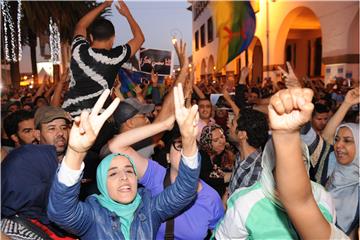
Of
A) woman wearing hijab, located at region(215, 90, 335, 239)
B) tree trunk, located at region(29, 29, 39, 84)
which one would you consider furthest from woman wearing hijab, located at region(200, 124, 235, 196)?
tree trunk, located at region(29, 29, 39, 84)

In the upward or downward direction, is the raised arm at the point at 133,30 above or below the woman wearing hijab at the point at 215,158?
above

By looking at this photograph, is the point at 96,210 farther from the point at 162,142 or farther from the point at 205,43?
the point at 205,43

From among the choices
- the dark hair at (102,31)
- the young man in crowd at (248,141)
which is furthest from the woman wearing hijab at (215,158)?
the dark hair at (102,31)

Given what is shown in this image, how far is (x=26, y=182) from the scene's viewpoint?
193 centimetres

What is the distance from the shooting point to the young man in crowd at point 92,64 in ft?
10.0

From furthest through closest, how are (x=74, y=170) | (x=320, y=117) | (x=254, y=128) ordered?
(x=320, y=117) → (x=254, y=128) → (x=74, y=170)

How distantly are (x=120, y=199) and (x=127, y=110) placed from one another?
1.31 meters

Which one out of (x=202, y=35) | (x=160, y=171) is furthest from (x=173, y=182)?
(x=202, y=35)

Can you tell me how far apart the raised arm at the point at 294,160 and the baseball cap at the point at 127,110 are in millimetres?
2059

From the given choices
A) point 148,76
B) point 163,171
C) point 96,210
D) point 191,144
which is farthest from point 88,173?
point 148,76

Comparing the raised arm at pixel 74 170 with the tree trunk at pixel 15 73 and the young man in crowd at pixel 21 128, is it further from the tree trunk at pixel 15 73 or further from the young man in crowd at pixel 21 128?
the tree trunk at pixel 15 73

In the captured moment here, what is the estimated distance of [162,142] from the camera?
11.3ft

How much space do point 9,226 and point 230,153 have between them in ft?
8.71

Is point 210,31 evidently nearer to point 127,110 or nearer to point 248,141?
point 127,110
